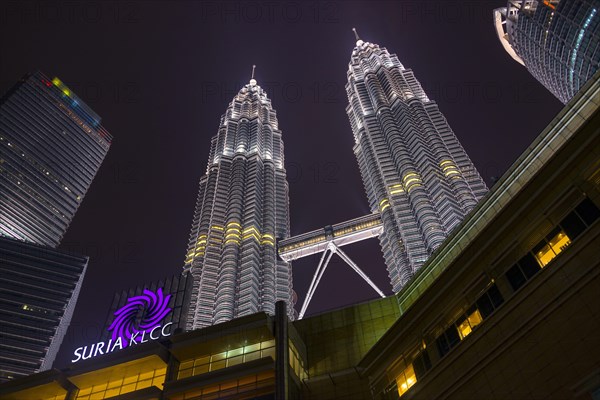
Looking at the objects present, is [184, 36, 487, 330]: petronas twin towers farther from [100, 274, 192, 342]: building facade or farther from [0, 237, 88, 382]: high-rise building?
[100, 274, 192, 342]: building facade

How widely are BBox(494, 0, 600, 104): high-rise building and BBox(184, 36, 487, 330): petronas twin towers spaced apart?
29.3 m

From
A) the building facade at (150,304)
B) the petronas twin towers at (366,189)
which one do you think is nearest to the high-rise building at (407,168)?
the petronas twin towers at (366,189)

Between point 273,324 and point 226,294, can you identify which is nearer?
point 273,324

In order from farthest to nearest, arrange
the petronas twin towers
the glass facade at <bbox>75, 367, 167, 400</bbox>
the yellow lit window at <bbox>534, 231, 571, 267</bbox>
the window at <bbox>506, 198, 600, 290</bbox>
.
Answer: the petronas twin towers, the glass facade at <bbox>75, 367, 167, 400</bbox>, the yellow lit window at <bbox>534, 231, 571, 267</bbox>, the window at <bbox>506, 198, 600, 290</bbox>

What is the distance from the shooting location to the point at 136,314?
159 ft

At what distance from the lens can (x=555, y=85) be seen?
137 m

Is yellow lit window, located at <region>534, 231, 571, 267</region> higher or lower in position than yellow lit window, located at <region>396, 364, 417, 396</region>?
higher

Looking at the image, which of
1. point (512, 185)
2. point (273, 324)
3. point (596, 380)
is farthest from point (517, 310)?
point (273, 324)

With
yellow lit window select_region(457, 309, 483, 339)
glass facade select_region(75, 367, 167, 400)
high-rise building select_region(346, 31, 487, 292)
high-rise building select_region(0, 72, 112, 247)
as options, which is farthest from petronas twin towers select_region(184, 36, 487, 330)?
high-rise building select_region(0, 72, 112, 247)

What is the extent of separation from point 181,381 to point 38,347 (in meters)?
122

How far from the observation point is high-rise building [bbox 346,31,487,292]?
345 ft

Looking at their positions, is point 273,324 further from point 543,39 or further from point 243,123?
point 243,123

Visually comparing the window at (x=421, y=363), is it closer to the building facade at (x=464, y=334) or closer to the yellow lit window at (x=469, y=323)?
the building facade at (x=464, y=334)

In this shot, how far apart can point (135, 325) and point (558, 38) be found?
112 m
